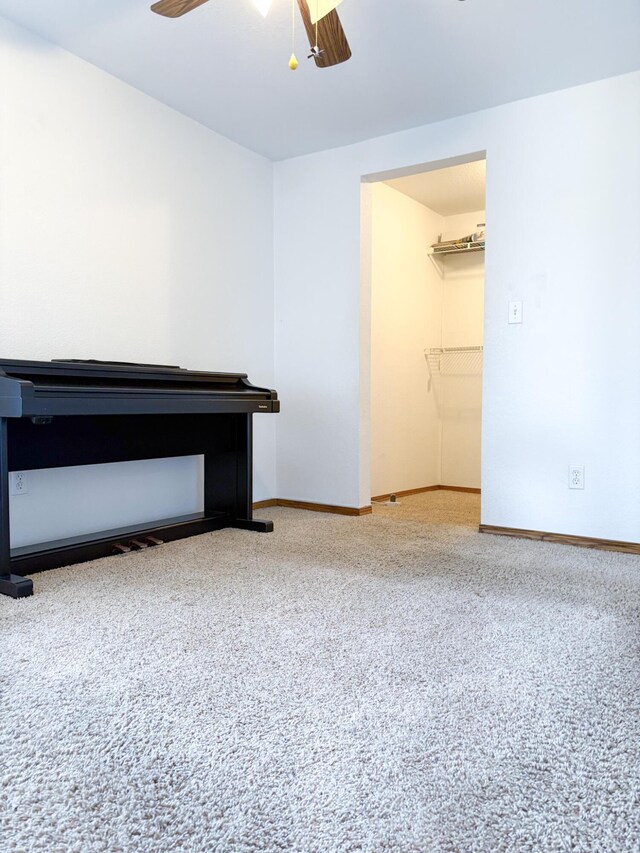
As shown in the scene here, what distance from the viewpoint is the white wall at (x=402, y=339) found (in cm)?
439

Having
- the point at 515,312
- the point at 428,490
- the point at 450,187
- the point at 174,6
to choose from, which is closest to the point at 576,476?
the point at 515,312

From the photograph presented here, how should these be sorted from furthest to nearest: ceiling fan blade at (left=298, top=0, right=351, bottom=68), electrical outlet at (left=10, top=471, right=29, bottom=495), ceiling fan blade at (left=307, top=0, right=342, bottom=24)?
1. electrical outlet at (left=10, top=471, right=29, bottom=495)
2. ceiling fan blade at (left=298, top=0, right=351, bottom=68)
3. ceiling fan blade at (left=307, top=0, right=342, bottom=24)

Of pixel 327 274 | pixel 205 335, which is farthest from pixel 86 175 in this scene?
pixel 327 274

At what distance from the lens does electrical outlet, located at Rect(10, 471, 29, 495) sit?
2.54m

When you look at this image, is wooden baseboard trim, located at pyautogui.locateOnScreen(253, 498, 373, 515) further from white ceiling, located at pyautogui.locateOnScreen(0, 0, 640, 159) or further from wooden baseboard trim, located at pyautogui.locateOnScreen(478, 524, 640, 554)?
white ceiling, located at pyautogui.locateOnScreen(0, 0, 640, 159)

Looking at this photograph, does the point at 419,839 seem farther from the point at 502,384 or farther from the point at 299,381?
the point at 299,381

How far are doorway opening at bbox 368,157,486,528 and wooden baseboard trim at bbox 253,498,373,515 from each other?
30cm

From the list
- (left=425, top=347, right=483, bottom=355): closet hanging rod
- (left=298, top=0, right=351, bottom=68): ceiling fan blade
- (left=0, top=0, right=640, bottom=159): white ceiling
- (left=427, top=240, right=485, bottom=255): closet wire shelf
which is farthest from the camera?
(left=425, top=347, right=483, bottom=355): closet hanging rod

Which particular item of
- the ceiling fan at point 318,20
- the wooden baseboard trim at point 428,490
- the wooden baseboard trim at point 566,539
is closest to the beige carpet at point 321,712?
the wooden baseboard trim at point 566,539

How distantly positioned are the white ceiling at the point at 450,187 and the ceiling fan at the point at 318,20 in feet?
5.98

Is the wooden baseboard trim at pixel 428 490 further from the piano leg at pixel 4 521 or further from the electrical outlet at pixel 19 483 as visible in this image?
the piano leg at pixel 4 521

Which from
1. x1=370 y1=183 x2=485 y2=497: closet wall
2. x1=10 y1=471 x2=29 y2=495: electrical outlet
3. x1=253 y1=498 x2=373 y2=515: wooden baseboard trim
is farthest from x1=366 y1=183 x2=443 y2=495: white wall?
x1=10 y1=471 x2=29 y2=495: electrical outlet

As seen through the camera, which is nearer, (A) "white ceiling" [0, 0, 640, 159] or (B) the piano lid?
(B) the piano lid

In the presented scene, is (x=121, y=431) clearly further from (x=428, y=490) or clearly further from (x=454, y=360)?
(x=454, y=360)
